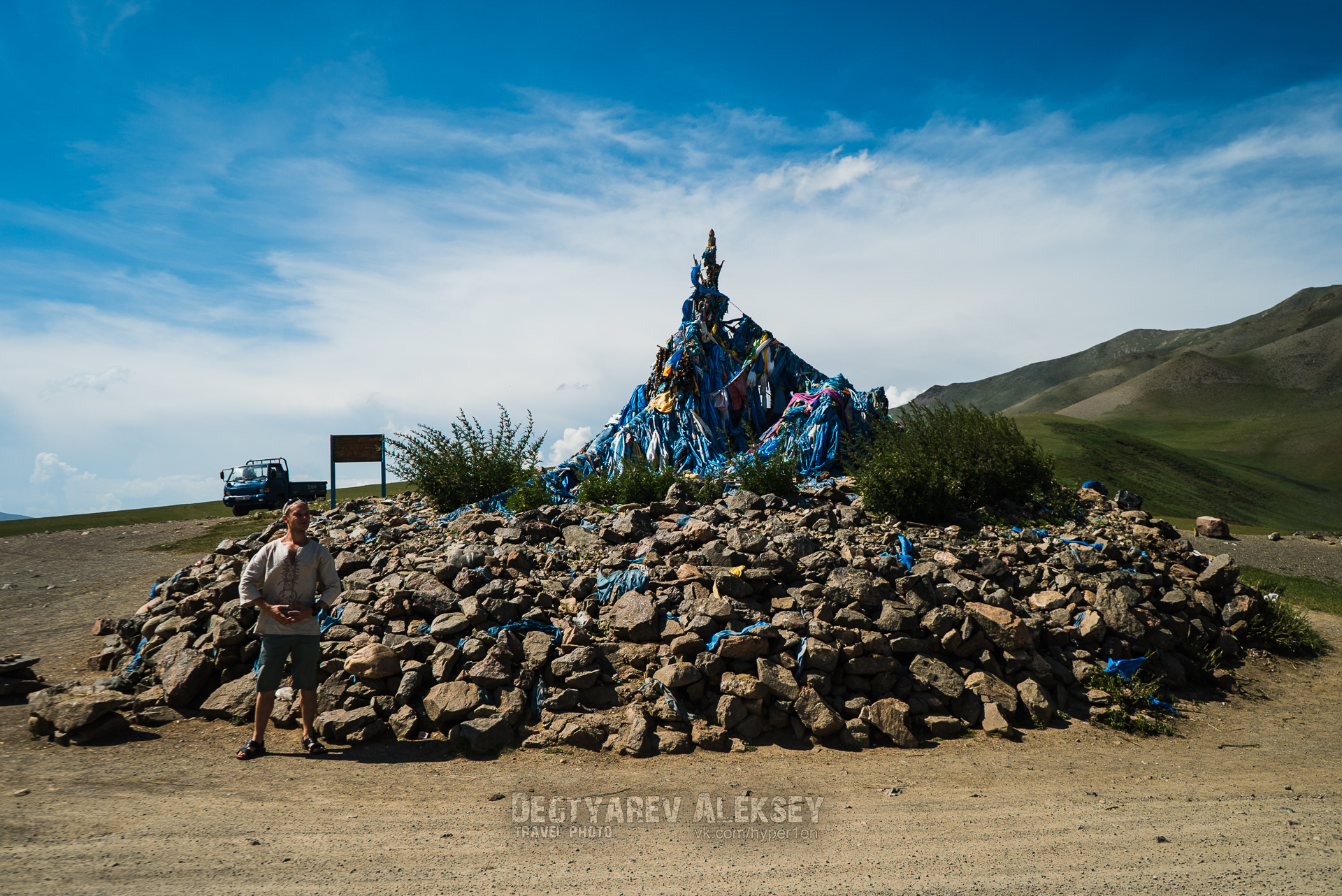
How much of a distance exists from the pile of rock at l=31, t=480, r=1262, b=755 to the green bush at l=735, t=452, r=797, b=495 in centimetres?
122

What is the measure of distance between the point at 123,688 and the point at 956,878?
24.0 ft

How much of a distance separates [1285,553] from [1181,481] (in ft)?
84.9

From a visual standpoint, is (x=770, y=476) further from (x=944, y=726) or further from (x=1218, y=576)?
(x=1218, y=576)

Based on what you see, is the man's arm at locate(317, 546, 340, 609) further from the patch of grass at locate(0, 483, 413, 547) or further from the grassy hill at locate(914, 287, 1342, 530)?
the grassy hill at locate(914, 287, 1342, 530)

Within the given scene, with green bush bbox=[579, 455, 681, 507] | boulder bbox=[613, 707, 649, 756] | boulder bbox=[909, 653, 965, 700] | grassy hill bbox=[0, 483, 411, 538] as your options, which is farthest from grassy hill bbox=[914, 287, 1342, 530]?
grassy hill bbox=[0, 483, 411, 538]

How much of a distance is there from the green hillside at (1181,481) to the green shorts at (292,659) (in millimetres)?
30428

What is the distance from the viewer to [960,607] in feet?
23.0

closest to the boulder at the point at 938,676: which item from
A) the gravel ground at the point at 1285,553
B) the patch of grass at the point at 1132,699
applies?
the patch of grass at the point at 1132,699

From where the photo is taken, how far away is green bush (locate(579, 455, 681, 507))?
401 inches

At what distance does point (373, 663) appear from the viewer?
6.02m

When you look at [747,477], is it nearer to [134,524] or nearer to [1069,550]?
[1069,550]

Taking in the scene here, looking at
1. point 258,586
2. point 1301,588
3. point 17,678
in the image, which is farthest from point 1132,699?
point 17,678

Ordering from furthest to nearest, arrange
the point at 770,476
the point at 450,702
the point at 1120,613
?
the point at 770,476, the point at 1120,613, the point at 450,702

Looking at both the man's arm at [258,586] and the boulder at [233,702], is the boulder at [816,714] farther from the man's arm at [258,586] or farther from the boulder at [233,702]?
the boulder at [233,702]
